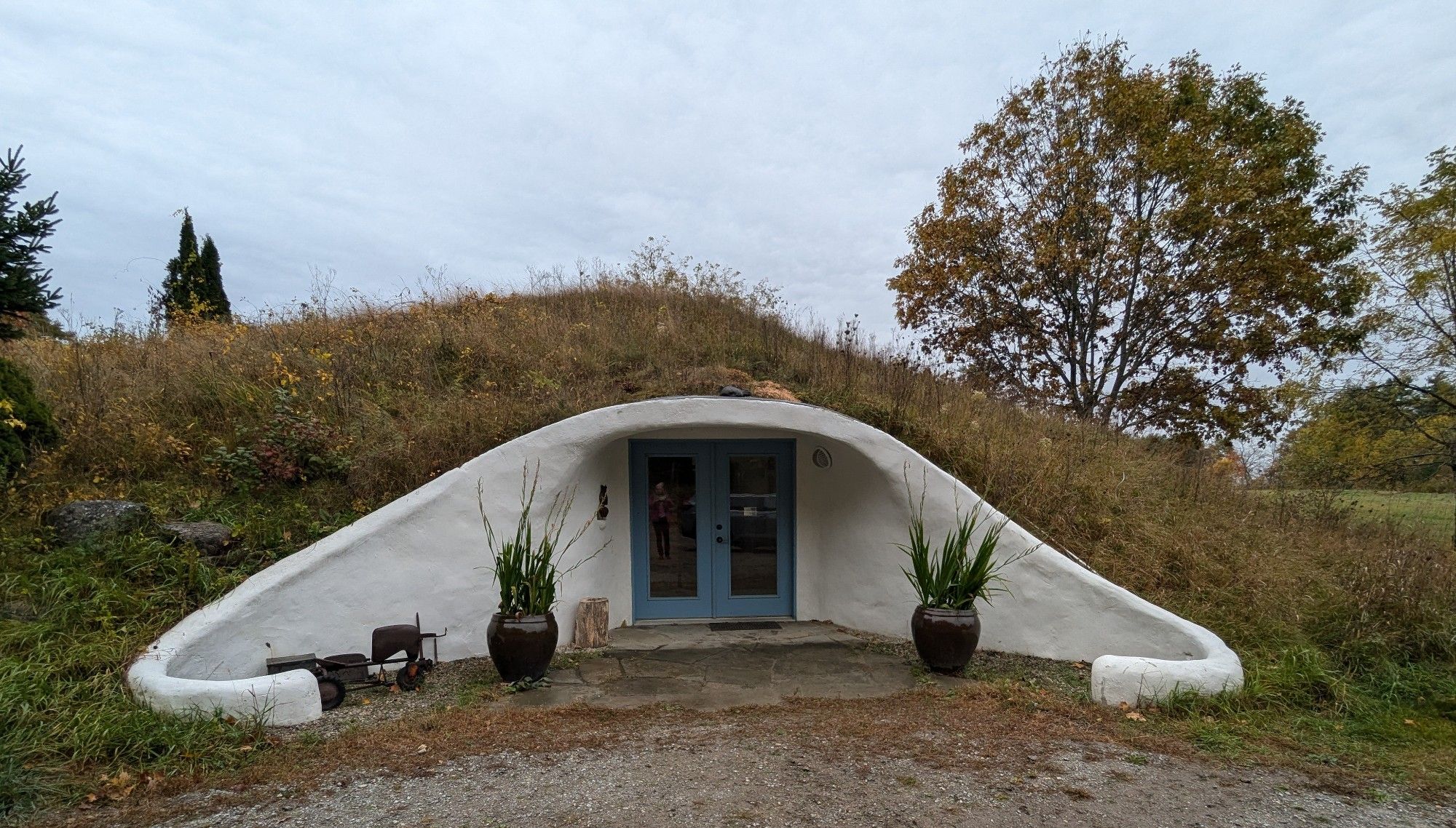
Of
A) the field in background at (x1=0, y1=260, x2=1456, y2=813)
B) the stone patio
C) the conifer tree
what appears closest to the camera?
the field in background at (x1=0, y1=260, x2=1456, y2=813)

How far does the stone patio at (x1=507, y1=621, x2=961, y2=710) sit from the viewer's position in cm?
518

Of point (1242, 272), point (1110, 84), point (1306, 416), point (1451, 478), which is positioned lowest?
point (1451, 478)

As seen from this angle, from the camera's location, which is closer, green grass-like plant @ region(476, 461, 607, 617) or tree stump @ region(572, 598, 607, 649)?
green grass-like plant @ region(476, 461, 607, 617)

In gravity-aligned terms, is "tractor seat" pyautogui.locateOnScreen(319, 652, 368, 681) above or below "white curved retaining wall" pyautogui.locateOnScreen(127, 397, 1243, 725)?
below

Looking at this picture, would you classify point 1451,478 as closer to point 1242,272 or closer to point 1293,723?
point 1242,272

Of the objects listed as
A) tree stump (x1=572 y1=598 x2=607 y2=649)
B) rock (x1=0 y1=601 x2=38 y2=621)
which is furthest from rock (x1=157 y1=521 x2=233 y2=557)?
tree stump (x1=572 y1=598 x2=607 y2=649)

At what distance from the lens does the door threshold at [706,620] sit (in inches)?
289

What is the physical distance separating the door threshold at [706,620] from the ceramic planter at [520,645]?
203cm

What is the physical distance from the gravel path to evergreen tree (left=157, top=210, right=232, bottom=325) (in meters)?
11.7

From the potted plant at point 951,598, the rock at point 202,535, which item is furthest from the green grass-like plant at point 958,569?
the rock at point 202,535

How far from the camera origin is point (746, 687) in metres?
5.40

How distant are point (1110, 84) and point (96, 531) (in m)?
13.2

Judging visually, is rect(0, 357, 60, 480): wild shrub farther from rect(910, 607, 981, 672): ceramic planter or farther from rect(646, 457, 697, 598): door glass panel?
rect(910, 607, 981, 672): ceramic planter

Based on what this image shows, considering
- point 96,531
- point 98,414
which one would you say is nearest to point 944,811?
point 96,531
